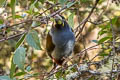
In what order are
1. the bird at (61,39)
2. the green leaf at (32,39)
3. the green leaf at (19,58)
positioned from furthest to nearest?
the bird at (61,39), the green leaf at (32,39), the green leaf at (19,58)

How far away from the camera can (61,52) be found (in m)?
2.48

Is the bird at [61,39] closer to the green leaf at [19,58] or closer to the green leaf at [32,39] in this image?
the green leaf at [32,39]

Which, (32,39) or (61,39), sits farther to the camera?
(61,39)

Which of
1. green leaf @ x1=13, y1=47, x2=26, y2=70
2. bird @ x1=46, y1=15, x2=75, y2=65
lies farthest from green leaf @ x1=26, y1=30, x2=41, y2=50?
bird @ x1=46, y1=15, x2=75, y2=65

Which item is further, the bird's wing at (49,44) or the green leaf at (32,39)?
the bird's wing at (49,44)

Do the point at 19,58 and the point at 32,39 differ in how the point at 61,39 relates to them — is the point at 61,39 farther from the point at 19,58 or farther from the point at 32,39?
the point at 19,58

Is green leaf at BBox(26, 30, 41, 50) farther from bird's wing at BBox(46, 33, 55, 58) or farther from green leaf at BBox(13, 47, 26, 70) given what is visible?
bird's wing at BBox(46, 33, 55, 58)

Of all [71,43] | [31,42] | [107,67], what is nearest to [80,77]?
[107,67]

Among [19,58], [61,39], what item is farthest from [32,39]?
[61,39]

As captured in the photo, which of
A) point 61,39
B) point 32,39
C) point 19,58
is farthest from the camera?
point 61,39

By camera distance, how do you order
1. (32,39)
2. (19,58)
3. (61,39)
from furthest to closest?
(61,39)
(32,39)
(19,58)

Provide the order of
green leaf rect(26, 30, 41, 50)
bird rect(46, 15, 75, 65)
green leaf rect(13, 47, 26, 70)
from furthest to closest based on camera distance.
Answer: bird rect(46, 15, 75, 65) < green leaf rect(26, 30, 41, 50) < green leaf rect(13, 47, 26, 70)

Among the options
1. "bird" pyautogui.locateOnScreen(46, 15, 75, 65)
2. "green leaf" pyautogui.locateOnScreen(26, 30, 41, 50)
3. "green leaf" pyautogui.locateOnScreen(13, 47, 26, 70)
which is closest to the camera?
"green leaf" pyautogui.locateOnScreen(13, 47, 26, 70)

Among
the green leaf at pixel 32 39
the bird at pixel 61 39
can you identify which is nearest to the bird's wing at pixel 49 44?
the bird at pixel 61 39
